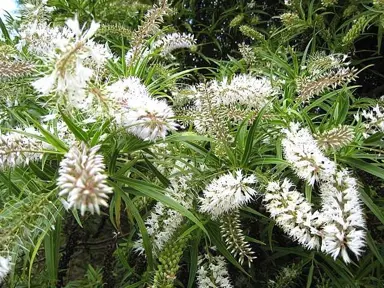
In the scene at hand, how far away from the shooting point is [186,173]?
6.07ft

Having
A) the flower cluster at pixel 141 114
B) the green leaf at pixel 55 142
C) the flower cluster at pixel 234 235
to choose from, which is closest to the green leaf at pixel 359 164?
the flower cluster at pixel 234 235

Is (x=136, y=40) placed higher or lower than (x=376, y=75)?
lower

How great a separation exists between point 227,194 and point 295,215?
225mm

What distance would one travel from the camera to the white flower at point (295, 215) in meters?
1.38

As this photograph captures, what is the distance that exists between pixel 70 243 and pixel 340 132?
113 cm

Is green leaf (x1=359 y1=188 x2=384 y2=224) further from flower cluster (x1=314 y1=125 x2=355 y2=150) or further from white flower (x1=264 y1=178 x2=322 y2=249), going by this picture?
white flower (x1=264 y1=178 x2=322 y2=249)

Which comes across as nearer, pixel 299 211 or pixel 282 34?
pixel 299 211

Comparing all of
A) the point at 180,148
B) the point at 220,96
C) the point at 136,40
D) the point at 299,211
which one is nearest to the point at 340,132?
the point at 299,211

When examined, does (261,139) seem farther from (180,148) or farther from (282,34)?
(282,34)

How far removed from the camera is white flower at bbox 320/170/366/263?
131 centimetres

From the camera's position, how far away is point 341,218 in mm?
1360

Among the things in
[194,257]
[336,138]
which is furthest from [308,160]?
[194,257]

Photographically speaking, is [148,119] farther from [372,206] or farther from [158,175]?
[372,206]

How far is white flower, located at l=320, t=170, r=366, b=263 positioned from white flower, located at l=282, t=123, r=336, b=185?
2.2 inches
